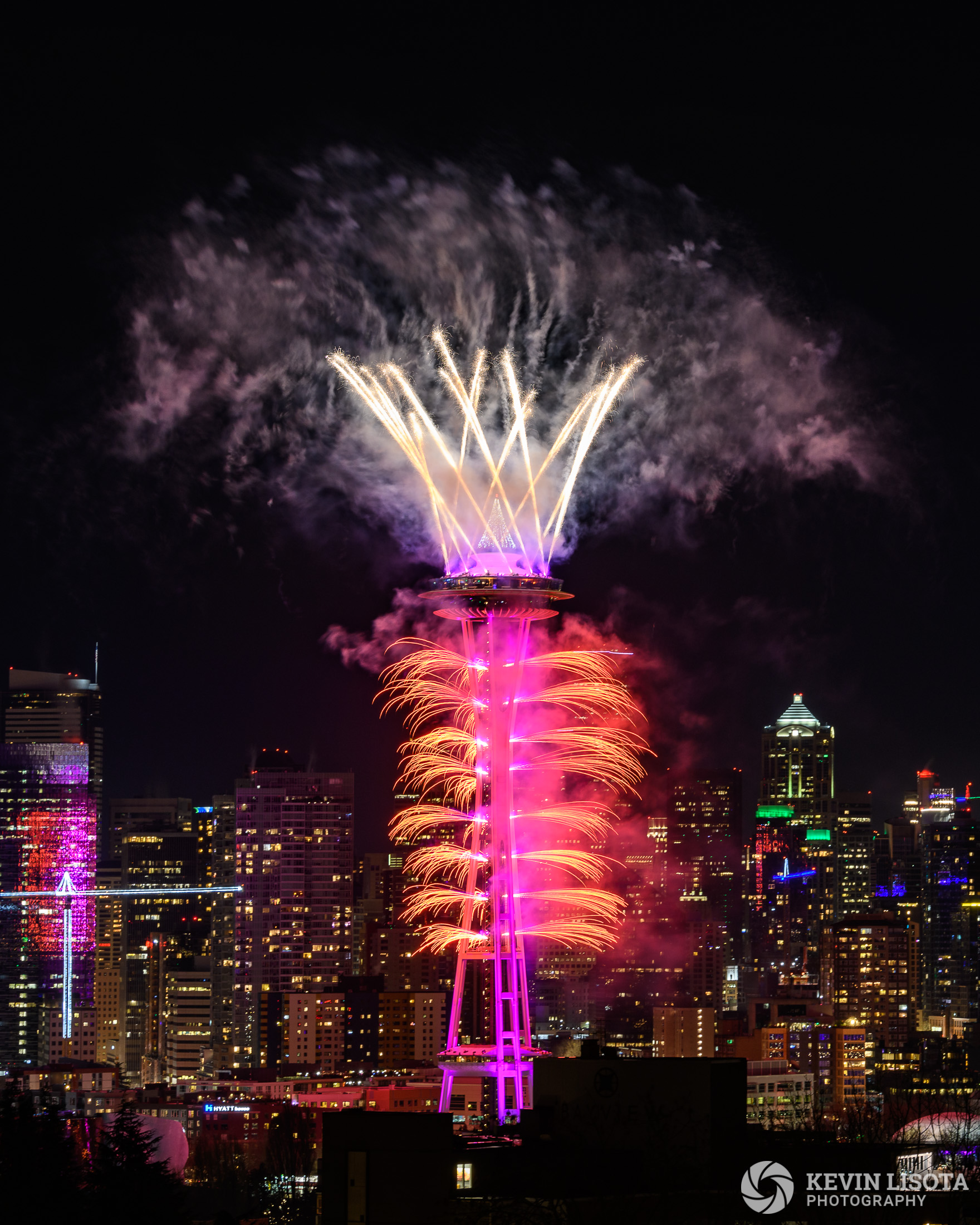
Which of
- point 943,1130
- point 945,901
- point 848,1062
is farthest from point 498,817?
point 945,901

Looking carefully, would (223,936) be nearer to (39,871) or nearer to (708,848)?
(39,871)

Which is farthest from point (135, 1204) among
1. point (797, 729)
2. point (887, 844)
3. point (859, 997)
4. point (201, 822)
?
point (797, 729)

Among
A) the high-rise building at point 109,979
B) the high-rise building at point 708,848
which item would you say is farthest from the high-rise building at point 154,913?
the high-rise building at point 708,848

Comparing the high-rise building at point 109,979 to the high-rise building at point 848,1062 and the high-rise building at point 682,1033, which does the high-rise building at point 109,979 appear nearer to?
the high-rise building at point 682,1033

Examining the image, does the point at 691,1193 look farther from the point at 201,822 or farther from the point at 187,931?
the point at 201,822

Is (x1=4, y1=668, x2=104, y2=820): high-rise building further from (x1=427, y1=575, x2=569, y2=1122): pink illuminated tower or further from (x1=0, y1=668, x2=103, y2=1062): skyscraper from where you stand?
(x1=427, y1=575, x2=569, y2=1122): pink illuminated tower

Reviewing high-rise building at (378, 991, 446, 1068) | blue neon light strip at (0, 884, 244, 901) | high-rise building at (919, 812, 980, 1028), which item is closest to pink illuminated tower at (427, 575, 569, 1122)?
high-rise building at (378, 991, 446, 1068)
